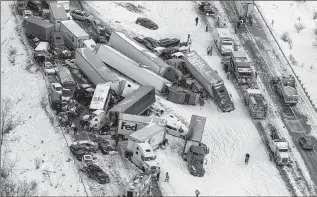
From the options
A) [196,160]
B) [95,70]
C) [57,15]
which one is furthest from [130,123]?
[57,15]

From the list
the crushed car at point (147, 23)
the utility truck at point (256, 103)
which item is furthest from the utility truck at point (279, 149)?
the crushed car at point (147, 23)

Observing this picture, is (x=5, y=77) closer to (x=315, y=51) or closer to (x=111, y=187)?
(x=111, y=187)

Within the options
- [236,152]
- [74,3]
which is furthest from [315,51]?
[74,3]

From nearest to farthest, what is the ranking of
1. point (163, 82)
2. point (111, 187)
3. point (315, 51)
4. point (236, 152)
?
point (111, 187) → point (236, 152) → point (163, 82) → point (315, 51)

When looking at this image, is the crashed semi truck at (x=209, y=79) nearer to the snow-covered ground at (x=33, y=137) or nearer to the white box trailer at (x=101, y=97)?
the white box trailer at (x=101, y=97)

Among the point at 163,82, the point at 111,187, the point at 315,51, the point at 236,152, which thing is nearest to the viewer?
the point at 111,187

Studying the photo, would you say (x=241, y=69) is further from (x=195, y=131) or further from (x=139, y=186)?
(x=139, y=186)

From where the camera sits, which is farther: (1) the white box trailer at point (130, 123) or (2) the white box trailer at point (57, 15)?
(2) the white box trailer at point (57, 15)
